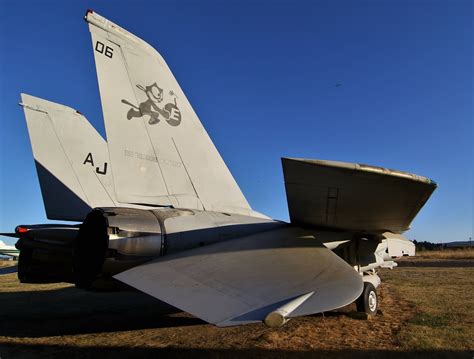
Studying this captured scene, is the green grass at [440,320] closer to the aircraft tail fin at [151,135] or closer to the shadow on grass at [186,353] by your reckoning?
the shadow on grass at [186,353]

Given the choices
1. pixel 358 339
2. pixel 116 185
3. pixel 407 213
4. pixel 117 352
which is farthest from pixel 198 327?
pixel 407 213

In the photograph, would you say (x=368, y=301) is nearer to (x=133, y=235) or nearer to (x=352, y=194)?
(x=352, y=194)

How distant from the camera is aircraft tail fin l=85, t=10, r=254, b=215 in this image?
4988 mm

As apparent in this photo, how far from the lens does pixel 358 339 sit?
533cm

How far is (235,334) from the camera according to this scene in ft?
18.4

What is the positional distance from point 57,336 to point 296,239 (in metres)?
3.97

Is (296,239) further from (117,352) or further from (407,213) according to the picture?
(117,352)

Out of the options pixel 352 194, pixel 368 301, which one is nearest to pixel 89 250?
pixel 352 194

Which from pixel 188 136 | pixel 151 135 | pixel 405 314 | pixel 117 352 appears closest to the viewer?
pixel 117 352

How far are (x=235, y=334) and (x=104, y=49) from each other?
14.8ft

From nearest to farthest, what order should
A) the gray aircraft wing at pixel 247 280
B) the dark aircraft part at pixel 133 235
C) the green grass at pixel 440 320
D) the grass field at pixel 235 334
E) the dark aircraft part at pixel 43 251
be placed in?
the gray aircraft wing at pixel 247 280
the dark aircraft part at pixel 133 235
the grass field at pixel 235 334
the green grass at pixel 440 320
the dark aircraft part at pixel 43 251

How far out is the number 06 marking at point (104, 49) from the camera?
16.5 ft

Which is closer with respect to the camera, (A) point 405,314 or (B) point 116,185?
(B) point 116,185

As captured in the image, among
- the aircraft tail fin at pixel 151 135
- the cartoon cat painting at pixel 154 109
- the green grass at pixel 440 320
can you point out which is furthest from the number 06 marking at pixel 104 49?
the green grass at pixel 440 320
